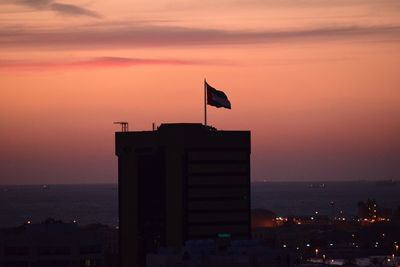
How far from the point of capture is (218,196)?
161 meters

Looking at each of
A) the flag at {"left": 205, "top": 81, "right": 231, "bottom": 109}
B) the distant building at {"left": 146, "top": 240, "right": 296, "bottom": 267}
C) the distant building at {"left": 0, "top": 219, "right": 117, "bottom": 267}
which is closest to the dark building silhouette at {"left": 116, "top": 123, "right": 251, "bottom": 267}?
the distant building at {"left": 0, "top": 219, "right": 117, "bottom": 267}

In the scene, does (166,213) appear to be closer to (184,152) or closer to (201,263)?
(184,152)

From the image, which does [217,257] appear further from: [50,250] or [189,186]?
[189,186]

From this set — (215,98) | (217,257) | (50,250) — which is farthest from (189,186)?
(217,257)

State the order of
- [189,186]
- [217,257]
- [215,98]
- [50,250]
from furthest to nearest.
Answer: [189,186] → [50,250] → [215,98] → [217,257]

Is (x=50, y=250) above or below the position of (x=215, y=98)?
below

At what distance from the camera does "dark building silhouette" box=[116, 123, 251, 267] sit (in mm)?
159125

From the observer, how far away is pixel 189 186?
529 ft

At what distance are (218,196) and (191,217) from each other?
14.5ft

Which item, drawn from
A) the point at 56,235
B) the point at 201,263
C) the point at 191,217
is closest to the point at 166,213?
the point at 191,217

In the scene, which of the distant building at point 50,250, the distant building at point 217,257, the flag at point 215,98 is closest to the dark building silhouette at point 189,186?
the distant building at point 50,250

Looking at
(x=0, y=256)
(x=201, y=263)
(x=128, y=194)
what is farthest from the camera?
(x=128, y=194)

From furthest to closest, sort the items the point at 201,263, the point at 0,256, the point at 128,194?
the point at 128,194
the point at 0,256
the point at 201,263

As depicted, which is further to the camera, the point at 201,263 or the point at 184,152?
the point at 184,152
